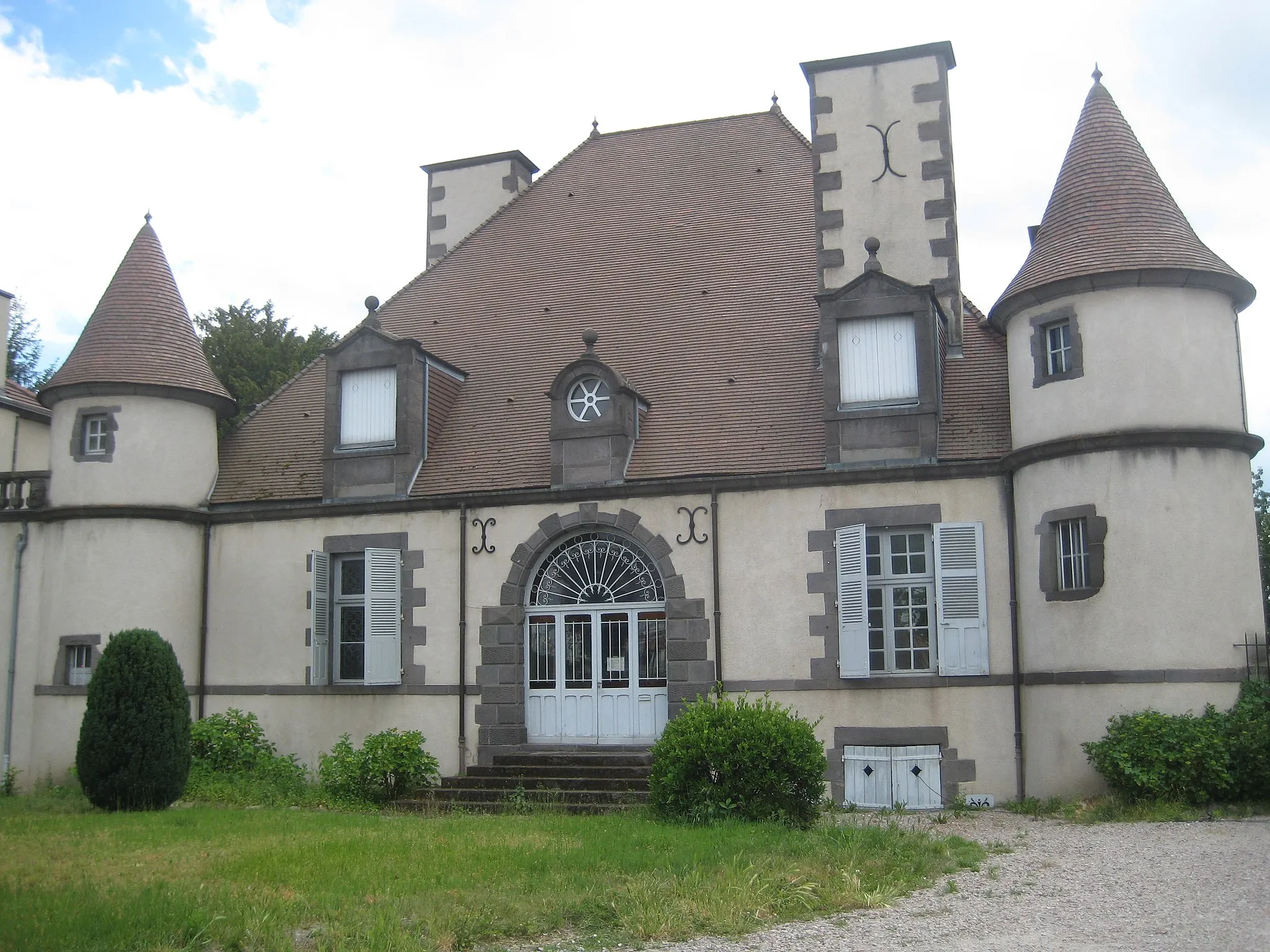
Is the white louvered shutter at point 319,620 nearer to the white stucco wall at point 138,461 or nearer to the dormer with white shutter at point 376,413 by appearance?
the dormer with white shutter at point 376,413

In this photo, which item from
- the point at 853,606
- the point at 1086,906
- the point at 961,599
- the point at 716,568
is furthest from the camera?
the point at 716,568

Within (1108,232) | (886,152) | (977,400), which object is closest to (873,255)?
(886,152)

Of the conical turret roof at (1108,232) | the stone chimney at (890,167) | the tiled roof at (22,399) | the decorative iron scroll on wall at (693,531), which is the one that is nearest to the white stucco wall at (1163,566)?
the conical turret roof at (1108,232)

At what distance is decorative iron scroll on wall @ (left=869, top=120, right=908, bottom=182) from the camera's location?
16.6 m

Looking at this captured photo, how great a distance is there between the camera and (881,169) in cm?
1661

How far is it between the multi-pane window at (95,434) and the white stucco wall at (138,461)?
16 cm

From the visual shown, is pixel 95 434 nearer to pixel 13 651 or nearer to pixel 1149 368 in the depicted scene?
pixel 13 651

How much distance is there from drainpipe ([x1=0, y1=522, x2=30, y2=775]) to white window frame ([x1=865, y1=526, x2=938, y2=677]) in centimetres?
1105

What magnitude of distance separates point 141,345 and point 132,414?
1.01 metres

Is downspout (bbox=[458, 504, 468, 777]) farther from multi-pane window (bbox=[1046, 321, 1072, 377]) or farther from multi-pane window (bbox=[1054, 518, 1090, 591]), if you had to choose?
multi-pane window (bbox=[1046, 321, 1072, 377])

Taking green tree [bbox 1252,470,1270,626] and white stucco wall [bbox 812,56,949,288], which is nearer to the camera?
white stucco wall [bbox 812,56,949,288]

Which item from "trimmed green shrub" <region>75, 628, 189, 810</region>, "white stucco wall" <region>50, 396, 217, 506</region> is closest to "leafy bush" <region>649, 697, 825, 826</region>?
"trimmed green shrub" <region>75, 628, 189, 810</region>

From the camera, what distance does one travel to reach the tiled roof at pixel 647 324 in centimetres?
1566

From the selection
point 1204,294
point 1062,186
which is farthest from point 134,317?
point 1204,294
